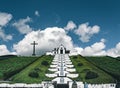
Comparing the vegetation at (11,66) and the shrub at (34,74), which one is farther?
the vegetation at (11,66)

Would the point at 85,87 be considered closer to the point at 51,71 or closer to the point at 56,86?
the point at 56,86

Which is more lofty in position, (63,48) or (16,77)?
(63,48)

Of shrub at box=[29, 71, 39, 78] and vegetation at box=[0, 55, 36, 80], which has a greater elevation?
vegetation at box=[0, 55, 36, 80]

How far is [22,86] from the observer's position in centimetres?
4838

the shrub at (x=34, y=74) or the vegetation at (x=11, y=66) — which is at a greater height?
the vegetation at (x=11, y=66)

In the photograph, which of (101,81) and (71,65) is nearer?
(101,81)

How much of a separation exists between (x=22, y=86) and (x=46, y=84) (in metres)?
3.68

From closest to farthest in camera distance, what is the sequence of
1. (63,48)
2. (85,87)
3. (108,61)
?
(85,87), (108,61), (63,48)

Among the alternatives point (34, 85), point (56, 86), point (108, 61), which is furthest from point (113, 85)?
point (108, 61)

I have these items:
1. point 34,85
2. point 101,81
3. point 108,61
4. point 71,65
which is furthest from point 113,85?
point 108,61

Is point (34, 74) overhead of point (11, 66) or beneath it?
beneath

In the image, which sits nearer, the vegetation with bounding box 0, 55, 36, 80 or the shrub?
the shrub

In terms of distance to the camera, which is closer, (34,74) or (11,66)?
(34,74)

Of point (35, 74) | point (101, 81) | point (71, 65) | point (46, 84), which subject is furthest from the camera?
point (71, 65)
